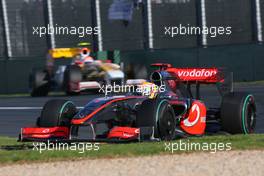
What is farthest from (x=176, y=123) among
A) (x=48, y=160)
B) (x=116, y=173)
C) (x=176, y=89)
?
(x=116, y=173)

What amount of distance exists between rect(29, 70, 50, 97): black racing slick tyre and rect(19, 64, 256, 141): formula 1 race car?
36.3ft

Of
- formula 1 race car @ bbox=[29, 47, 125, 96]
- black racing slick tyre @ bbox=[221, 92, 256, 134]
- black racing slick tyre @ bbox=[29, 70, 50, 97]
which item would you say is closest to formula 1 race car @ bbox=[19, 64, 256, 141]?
black racing slick tyre @ bbox=[221, 92, 256, 134]

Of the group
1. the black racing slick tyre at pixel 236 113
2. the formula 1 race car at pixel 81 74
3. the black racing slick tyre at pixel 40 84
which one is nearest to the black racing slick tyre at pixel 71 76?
the formula 1 race car at pixel 81 74

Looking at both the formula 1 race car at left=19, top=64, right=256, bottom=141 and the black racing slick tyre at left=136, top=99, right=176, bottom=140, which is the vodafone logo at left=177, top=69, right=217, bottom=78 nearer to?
the formula 1 race car at left=19, top=64, right=256, bottom=141

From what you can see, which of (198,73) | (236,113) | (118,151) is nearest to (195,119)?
(236,113)

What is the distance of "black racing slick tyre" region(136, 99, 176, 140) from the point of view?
9.84 m

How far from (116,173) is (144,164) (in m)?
0.60

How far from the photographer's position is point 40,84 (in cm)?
2252

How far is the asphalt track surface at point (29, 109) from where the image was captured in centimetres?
1402

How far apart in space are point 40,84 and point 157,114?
42.9 feet

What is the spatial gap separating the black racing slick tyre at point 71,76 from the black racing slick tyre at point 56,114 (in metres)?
10.2

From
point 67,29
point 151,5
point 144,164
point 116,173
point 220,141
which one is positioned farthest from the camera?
point 67,29

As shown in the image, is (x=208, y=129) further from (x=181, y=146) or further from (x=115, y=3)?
(x=115, y=3)

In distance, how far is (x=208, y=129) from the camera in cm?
1162
